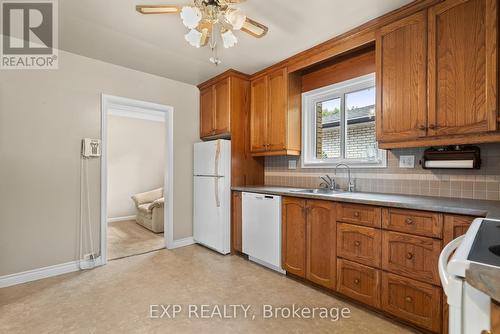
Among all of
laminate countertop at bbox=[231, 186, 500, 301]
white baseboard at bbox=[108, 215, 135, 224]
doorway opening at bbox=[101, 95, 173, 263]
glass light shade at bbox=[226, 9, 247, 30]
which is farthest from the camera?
white baseboard at bbox=[108, 215, 135, 224]

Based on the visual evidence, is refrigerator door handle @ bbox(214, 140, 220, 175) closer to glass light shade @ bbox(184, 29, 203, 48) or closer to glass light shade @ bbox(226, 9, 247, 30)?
glass light shade @ bbox(184, 29, 203, 48)

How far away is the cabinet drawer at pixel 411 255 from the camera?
1615 mm

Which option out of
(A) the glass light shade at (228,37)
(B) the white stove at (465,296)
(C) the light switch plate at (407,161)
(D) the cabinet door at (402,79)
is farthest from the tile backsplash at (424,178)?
(A) the glass light shade at (228,37)

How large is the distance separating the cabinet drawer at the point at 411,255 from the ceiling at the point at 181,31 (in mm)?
1843

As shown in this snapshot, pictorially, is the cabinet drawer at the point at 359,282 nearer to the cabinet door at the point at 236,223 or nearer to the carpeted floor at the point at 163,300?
the carpeted floor at the point at 163,300

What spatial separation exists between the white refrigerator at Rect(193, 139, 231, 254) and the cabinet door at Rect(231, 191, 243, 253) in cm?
6

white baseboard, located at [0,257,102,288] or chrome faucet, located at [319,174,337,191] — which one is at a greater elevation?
chrome faucet, located at [319,174,337,191]

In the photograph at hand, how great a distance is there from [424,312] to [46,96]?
394 cm

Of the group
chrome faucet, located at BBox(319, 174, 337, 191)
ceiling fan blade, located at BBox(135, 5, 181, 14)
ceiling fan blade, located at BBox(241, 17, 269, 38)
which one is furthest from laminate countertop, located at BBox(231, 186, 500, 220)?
ceiling fan blade, located at BBox(135, 5, 181, 14)

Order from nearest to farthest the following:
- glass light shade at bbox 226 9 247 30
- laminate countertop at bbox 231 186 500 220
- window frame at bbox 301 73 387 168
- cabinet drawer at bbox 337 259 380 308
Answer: laminate countertop at bbox 231 186 500 220 < glass light shade at bbox 226 9 247 30 < cabinet drawer at bbox 337 259 380 308 < window frame at bbox 301 73 387 168

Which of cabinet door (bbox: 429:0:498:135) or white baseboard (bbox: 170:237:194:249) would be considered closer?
cabinet door (bbox: 429:0:498:135)

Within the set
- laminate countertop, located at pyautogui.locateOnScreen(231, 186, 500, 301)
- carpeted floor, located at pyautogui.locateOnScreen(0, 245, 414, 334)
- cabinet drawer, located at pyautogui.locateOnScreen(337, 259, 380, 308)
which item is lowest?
carpeted floor, located at pyautogui.locateOnScreen(0, 245, 414, 334)

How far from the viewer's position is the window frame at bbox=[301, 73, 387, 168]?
2566 millimetres

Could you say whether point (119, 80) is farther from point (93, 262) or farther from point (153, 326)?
point (153, 326)
